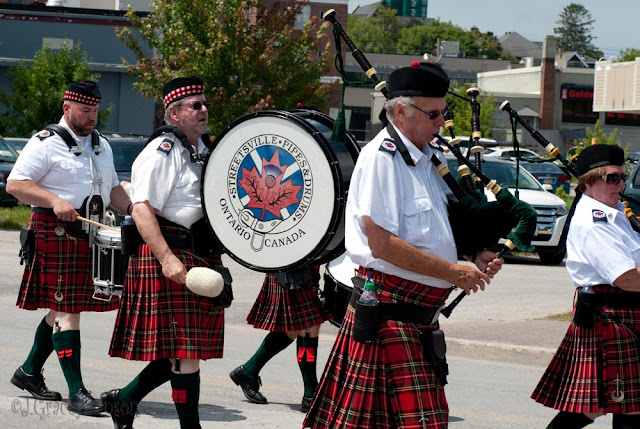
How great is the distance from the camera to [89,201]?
620 cm

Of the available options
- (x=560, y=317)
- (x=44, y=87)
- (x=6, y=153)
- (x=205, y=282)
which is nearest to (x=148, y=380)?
(x=205, y=282)

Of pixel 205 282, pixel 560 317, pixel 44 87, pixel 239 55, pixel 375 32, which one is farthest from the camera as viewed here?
pixel 375 32

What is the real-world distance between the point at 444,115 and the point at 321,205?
82cm

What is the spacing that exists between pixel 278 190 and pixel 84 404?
6.59 ft

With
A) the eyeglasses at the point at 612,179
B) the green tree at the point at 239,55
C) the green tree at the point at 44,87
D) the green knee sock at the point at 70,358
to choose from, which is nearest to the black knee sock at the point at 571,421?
the eyeglasses at the point at 612,179

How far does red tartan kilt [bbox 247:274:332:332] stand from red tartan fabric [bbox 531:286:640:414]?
5.86ft

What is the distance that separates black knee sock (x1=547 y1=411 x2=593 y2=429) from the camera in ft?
16.3

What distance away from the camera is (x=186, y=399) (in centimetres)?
502

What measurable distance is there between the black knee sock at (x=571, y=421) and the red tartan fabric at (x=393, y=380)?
4.06 feet

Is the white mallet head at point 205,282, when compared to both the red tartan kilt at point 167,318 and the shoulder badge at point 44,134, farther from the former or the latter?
the shoulder badge at point 44,134

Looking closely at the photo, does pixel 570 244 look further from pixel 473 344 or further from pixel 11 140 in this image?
pixel 11 140

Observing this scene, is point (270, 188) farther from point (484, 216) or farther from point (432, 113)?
point (484, 216)

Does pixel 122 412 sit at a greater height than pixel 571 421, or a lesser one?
lesser

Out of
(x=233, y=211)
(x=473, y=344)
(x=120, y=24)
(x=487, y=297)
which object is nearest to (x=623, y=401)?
(x=233, y=211)
